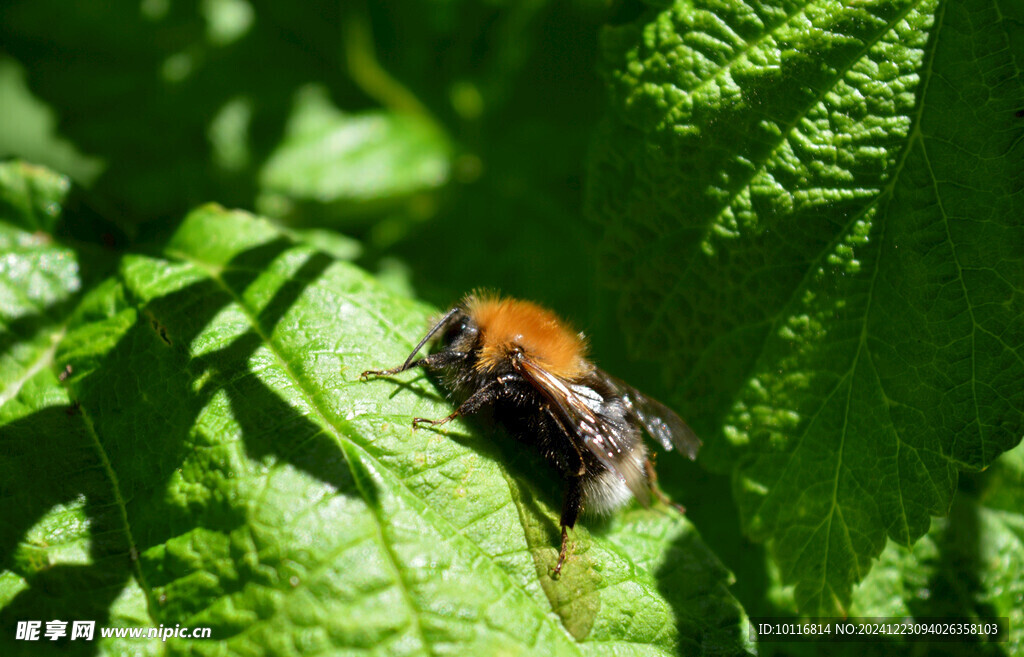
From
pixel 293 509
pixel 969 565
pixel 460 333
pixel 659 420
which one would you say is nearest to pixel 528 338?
pixel 460 333

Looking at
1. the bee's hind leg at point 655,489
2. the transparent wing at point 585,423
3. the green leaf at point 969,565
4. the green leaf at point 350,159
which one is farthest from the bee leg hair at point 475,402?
the green leaf at point 350,159

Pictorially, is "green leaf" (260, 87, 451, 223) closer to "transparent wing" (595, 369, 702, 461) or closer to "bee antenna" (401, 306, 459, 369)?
"bee antenna" (401, 306, 459, 369)

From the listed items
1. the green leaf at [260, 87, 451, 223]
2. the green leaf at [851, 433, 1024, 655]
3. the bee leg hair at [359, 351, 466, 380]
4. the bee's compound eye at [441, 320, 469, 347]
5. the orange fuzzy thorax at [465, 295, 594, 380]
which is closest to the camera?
the bee leg hair at [359, 351, 466, 380]

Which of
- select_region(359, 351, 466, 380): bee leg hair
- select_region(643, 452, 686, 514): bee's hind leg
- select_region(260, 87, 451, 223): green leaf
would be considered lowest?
select_region(643, 452, 686, 514): bee's hind leg

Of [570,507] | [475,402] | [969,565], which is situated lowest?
[969,565]

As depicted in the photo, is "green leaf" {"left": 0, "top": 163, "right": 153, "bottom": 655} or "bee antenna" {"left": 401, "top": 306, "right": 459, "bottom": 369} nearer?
"green leaf" {"left": 0, "top": 163, "right": 153, "bottom": 655}

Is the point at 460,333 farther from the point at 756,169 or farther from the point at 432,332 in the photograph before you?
the point at 756,169

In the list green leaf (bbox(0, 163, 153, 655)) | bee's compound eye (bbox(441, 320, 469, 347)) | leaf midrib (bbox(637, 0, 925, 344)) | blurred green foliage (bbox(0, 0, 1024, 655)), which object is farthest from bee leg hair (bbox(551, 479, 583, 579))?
green leaf (bbox(0, 163, 153, 655))
